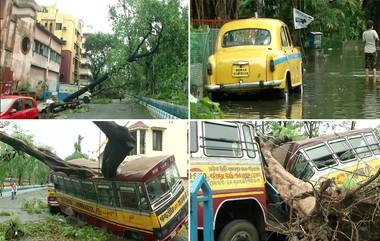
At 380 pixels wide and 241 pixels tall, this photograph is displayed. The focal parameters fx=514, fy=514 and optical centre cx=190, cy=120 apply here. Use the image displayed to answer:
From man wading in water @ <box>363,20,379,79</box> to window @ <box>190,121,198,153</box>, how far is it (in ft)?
12.1

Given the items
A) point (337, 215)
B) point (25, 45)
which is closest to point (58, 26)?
point (25, 45)

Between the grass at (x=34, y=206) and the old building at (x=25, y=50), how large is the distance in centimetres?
91

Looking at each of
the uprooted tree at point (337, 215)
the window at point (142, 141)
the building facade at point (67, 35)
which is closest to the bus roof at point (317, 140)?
the uprooted tree at point (337, 215)

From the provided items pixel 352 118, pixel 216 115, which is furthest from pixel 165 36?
pixel 352 118

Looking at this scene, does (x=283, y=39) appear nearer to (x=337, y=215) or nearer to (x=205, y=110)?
(x=205, y=110)

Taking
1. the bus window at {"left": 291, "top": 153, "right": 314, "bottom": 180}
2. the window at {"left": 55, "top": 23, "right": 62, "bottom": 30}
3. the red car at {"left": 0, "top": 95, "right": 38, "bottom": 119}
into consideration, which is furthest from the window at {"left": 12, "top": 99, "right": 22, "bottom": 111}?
the bus window at {"left": 291, "top": 153, "right": 314, "bottom": 180}

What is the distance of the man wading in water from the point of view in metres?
7.02

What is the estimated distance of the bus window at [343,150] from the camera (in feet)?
14.4

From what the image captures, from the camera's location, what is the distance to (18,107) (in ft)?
14.2

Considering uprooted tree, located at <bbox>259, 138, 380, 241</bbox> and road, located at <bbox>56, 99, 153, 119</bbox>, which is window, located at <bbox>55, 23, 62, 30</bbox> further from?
uprooted tree, located at <bbox>259, 138, 380, 241</bbox>

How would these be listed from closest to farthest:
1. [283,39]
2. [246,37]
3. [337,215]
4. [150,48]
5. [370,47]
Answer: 1. [337,215]
2. [150,48]
3. [246,37]
4. [283,39]
5. [370,47]

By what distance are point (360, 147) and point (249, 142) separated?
94 cm

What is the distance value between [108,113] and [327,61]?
16.2 ft

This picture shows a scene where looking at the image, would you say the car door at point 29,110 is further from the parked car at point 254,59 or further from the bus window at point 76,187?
the parked car at point 254,59
